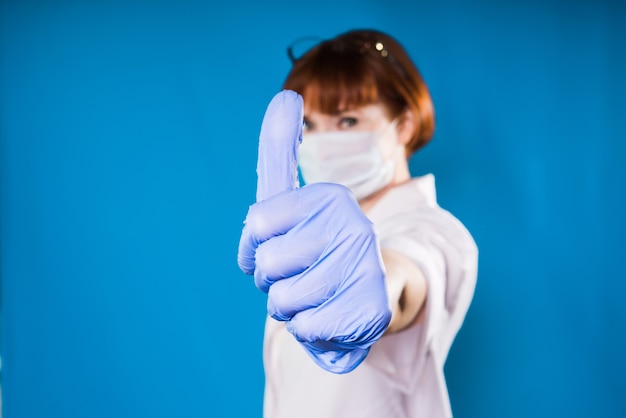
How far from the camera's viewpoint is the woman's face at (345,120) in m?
1.28

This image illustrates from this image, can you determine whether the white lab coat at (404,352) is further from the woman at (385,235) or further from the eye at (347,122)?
the eye at (347,122)

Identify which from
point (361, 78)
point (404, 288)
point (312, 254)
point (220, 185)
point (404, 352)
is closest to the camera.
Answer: point (312, 254)

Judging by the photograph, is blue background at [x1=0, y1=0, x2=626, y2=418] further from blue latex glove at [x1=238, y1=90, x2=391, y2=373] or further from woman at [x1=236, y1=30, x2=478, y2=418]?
blue latex glove at [x1=238, y1=90, x2=391, y2=373]

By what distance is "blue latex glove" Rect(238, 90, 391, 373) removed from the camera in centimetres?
66

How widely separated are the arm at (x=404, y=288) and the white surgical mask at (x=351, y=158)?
37 cm

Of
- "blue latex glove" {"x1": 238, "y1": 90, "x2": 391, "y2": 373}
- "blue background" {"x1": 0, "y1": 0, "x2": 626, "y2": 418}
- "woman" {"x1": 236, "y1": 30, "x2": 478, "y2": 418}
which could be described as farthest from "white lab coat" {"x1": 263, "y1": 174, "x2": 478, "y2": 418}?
"blue background" {"x1": 0, "y1": 0, "x2": 626, "y2": 418}

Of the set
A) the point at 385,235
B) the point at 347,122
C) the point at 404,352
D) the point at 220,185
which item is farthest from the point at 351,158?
the point at 220,185

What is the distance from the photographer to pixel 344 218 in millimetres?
670

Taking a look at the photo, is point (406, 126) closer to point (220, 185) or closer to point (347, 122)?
point (347, 122)

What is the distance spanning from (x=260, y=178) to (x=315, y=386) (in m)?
0.51

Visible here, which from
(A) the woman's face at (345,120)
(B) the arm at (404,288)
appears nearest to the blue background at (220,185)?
(A) the woman's face at (345,120)

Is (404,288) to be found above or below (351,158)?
below

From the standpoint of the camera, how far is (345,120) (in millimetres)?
1282

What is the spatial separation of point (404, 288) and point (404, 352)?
0.18 m
